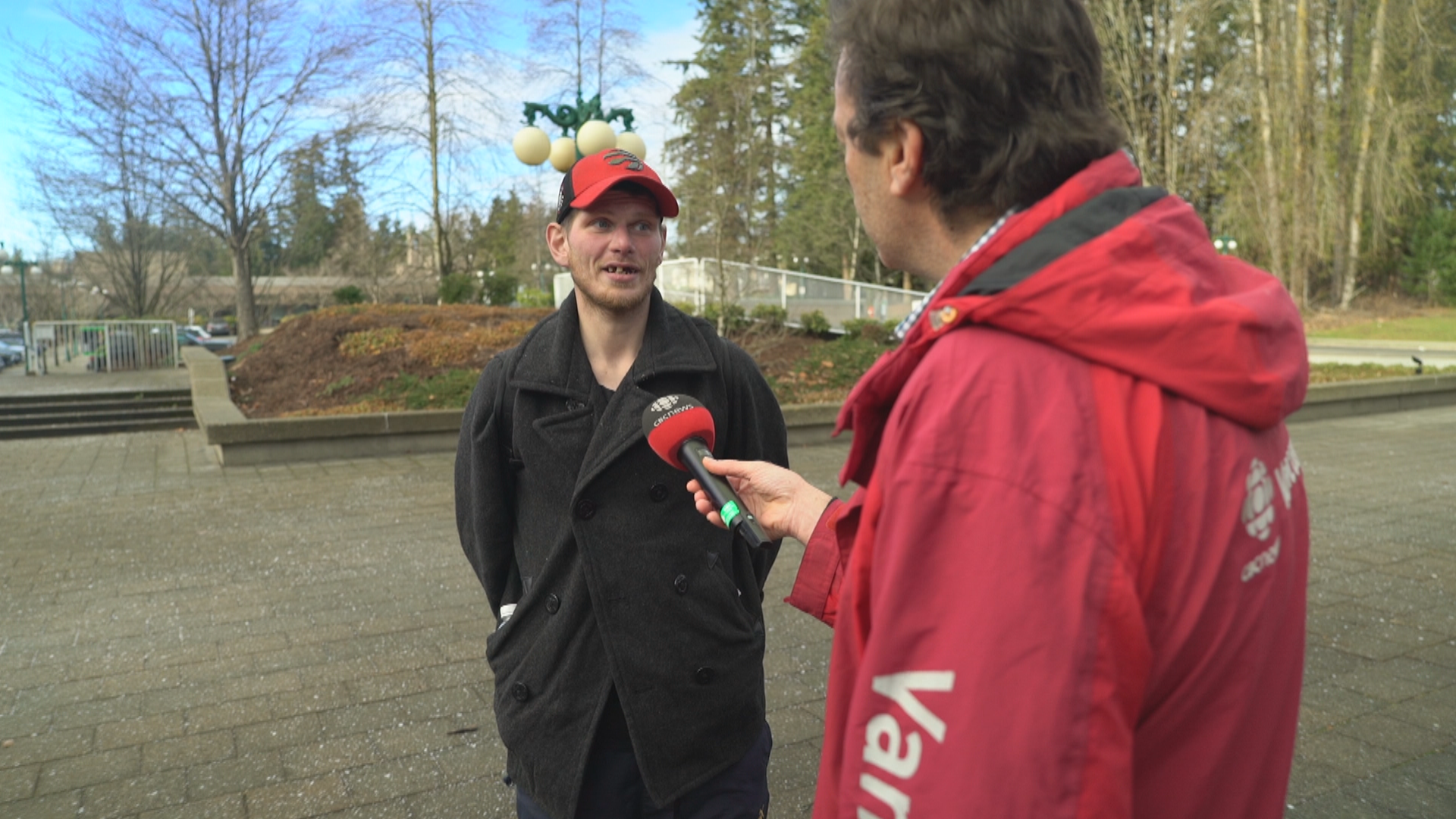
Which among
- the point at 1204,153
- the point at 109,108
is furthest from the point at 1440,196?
the point at 109,108

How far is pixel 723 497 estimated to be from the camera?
1.88 metres

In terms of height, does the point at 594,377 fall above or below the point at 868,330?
above

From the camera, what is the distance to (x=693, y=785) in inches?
88.7

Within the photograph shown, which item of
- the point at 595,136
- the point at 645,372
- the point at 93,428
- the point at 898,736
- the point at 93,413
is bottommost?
the point at 93,428

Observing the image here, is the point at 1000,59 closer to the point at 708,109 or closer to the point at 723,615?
the point at 723,615

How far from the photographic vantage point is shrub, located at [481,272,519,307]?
26.8 meters

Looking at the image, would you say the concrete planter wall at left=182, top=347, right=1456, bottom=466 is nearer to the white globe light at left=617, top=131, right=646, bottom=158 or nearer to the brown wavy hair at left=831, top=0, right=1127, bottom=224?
the white globe light at left=617, top=131, right=646, bottom=158

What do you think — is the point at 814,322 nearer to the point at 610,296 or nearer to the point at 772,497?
the point at 610,296

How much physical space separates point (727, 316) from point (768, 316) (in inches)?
48.0

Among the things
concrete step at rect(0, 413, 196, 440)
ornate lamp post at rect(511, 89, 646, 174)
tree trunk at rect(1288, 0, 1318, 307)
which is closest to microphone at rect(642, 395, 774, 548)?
ornate lamp post at rect(511, 89, 646, 174)

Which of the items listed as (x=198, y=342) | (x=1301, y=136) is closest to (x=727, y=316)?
(x=1301, y=136)

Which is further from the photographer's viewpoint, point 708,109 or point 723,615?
point 708,109

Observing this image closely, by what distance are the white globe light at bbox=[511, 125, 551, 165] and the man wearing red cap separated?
493 inches

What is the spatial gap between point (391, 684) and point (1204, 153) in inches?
960
